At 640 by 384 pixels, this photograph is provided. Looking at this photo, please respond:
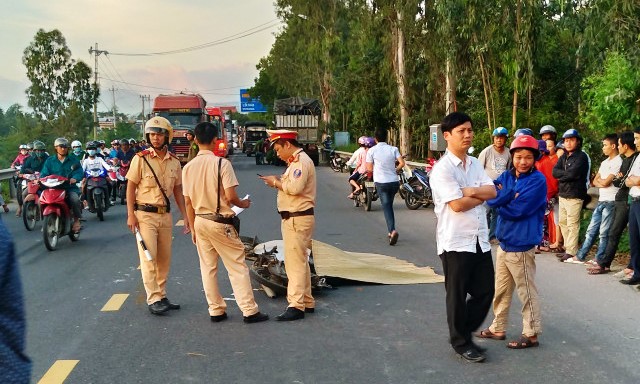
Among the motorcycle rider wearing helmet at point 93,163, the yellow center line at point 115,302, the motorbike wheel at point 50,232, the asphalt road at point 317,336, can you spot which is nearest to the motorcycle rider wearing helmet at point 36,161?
the motorcycle rider wearing helmet at point 93,163

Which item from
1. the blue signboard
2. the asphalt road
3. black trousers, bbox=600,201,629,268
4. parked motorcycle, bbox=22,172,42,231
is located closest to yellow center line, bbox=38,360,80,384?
the asphalt road

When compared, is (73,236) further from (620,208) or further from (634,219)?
(634,219)

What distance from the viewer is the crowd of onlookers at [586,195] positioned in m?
7.91

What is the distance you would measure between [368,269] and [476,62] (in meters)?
17.0

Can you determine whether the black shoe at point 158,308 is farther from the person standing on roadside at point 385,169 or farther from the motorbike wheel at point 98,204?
the motorbike wheel at point 98,204

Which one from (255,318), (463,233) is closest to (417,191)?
(255,318)

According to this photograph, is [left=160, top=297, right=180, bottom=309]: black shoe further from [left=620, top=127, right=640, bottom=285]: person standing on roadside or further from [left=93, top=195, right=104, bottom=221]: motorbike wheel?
[left=93, top=195, right=104, bottom=221]: motorbike wheel

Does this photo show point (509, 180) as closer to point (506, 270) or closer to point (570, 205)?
point (506, 270)

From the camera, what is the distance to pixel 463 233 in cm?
510

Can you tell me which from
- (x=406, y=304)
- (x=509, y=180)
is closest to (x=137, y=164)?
(x=406, y=304)

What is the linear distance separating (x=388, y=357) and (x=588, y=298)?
2.86 metres

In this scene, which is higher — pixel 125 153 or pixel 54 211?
pixel 125 153

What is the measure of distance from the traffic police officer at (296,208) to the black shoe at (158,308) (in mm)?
1139

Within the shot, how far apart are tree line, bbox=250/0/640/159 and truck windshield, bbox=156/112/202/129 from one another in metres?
9.33
